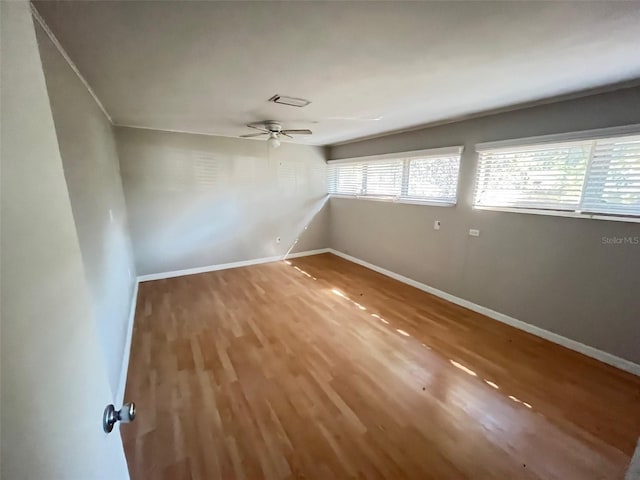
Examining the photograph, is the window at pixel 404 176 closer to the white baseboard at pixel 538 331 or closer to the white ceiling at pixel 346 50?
the white ceiling at pixel 346 50

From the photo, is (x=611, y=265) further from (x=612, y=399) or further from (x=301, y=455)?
(x=301, y=455)

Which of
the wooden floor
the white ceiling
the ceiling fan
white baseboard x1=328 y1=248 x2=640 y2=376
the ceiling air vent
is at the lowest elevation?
the wooden floor

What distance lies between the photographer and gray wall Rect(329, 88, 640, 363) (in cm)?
220

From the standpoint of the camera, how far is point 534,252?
8.75 feet

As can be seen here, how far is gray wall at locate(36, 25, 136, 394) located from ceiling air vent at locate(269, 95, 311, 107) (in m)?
1.34

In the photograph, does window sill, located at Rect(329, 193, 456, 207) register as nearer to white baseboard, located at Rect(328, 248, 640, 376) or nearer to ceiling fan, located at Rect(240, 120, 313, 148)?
white baseboard, located at Rect(328, 248, 640, 376)

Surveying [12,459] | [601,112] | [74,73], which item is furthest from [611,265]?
[74,73]

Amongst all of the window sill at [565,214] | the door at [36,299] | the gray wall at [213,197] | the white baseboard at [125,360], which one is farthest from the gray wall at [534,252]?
the white baseboard at [125,360]

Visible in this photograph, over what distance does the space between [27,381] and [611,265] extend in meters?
3.43

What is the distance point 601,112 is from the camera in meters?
2.17

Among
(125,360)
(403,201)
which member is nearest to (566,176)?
(403,201)

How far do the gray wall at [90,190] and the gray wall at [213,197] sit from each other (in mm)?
1410

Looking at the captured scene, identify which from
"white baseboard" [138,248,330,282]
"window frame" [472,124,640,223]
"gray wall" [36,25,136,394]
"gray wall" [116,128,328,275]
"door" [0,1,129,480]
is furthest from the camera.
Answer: "white baseboard" [138,248,330,282]

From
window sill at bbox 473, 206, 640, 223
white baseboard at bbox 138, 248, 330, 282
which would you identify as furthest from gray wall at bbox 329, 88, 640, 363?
white baseboard at bbox 138, 248, 330, 282
